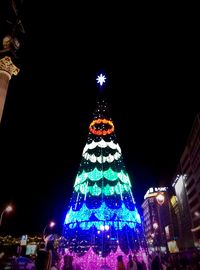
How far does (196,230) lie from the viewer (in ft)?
200

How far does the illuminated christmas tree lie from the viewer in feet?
51.9

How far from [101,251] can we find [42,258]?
994cm

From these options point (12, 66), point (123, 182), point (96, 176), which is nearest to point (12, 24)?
point (12, 66)

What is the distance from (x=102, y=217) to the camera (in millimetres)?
15703

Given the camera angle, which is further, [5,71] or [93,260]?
[93,260]

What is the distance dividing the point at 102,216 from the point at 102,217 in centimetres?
6

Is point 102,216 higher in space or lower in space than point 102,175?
lower

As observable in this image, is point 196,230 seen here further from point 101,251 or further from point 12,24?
point 12,24

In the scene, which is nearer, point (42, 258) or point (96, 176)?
point (42, 258)

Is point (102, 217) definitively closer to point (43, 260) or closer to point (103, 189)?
point (103, 189)

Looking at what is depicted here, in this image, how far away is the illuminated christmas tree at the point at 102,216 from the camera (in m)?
15.8

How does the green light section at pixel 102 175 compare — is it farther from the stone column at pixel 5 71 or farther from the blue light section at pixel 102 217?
the stone column at pixel 5 71

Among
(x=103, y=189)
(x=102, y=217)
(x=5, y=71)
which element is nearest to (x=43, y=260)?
(x=5, y=71)

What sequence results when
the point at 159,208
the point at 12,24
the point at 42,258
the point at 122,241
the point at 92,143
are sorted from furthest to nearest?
the point at 159,208, the point at 92,143, the point at 122,241, the point at 12,24, the point at 42,258
